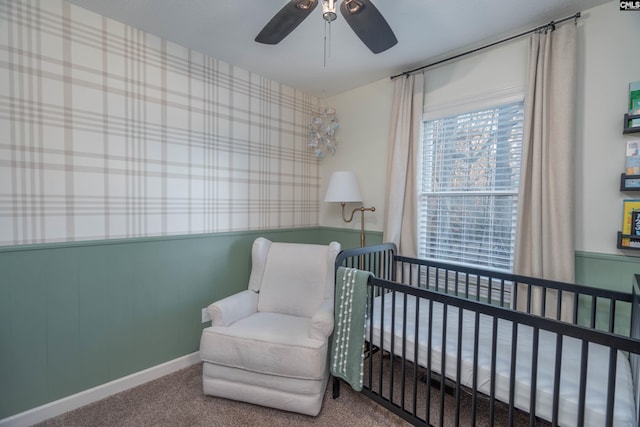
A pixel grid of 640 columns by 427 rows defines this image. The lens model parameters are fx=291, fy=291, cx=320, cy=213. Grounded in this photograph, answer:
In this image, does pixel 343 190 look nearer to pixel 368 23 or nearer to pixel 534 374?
pixel 368 23

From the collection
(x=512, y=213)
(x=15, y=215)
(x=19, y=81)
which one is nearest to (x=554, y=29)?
(x=512, y=213)

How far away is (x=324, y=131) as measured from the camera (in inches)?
120

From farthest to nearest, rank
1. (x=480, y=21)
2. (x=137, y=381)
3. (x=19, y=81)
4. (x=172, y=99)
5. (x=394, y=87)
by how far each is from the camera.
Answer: (x=394, y=87) < (x=172, y=99) < (x=137, y=381) < (x=480, y=21) < (x=19, y=81)

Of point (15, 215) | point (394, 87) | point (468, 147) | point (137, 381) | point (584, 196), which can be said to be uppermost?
point (394, 87)

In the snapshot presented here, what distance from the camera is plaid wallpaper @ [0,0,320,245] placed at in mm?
1582

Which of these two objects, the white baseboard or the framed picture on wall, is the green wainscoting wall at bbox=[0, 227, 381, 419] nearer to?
the white baseboard


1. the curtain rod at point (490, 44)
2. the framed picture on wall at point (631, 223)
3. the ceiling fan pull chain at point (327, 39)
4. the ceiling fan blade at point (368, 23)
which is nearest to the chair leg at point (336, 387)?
the framed picture on wall at point (631, 223)

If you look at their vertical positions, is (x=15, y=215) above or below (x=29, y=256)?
above

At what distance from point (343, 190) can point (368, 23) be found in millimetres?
1320

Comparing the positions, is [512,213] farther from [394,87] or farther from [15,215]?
[15,215]

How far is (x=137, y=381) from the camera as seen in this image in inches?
78.5

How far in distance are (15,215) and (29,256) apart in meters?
0.23

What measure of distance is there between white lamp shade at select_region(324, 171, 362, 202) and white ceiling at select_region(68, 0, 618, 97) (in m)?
0.92

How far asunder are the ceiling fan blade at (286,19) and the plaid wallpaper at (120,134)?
1.02m
